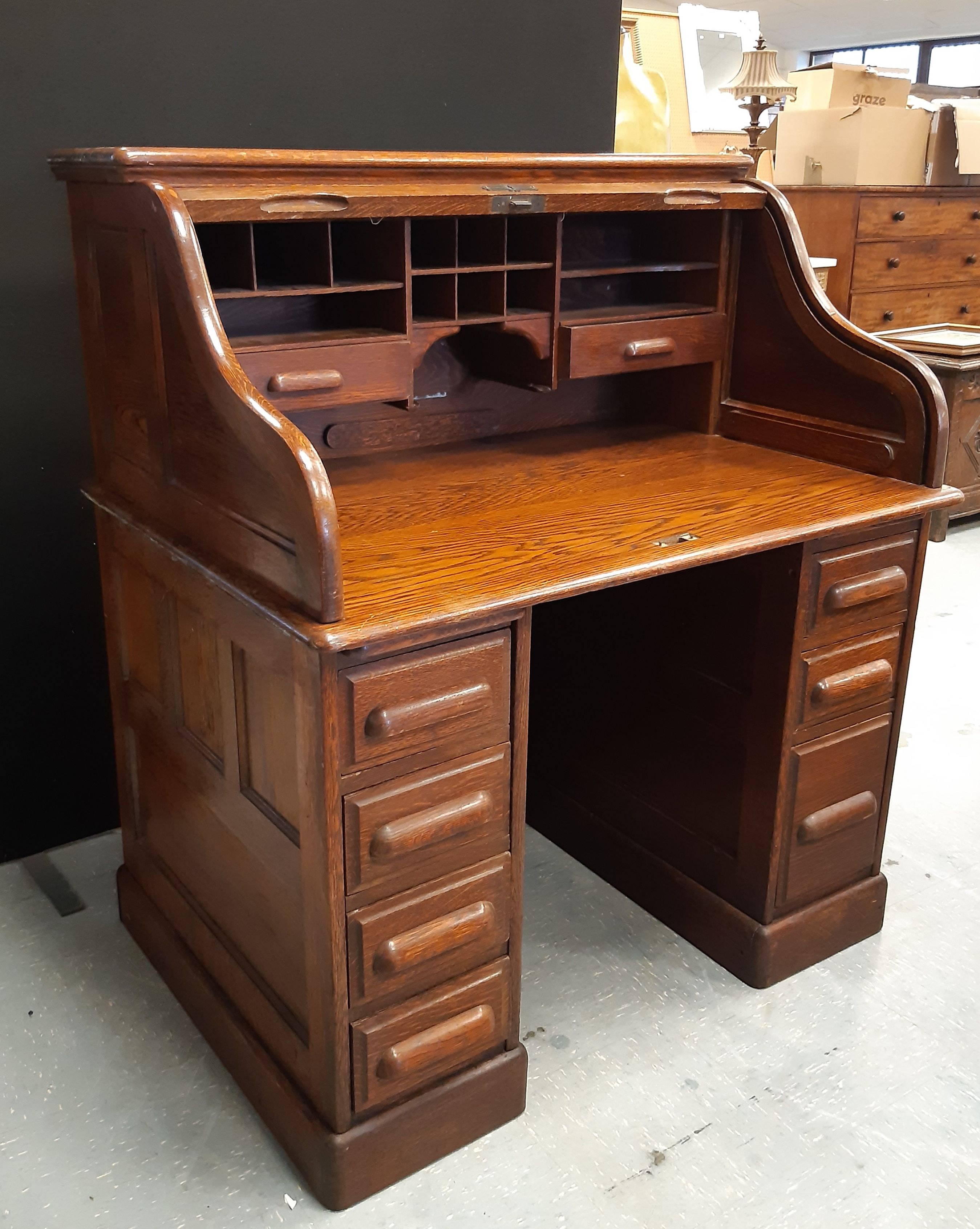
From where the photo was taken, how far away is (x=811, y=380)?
A: 2.10 m

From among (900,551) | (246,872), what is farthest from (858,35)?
(246,872)

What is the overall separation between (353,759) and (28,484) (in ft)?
3.63

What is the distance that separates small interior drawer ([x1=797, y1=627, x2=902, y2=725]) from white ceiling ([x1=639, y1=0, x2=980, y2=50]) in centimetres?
866

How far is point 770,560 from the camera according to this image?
1901 mm

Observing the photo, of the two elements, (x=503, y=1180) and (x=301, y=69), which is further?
(x=301, y=69)

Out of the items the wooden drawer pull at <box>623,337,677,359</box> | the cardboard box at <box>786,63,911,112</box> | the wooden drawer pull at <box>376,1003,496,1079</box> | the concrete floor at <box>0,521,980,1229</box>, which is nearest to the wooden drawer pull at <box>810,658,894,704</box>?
the concrete floor at <box>0,521,980,1229</box>

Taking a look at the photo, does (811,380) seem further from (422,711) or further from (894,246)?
(894,246)

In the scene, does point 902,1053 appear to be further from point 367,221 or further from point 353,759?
point 367,221

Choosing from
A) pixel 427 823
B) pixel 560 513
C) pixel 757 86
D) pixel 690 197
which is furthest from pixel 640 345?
pixel 757 86

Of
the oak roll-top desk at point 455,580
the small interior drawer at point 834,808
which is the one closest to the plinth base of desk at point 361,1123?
the oak roll-top desk at point 455,580

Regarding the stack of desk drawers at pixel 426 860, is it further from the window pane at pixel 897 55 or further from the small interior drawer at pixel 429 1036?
the window pane at pixel 897 55

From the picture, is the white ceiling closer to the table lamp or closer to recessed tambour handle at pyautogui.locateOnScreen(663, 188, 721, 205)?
the table lamp

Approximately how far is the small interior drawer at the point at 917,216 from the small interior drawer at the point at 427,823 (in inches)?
163

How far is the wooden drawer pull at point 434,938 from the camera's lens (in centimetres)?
157
